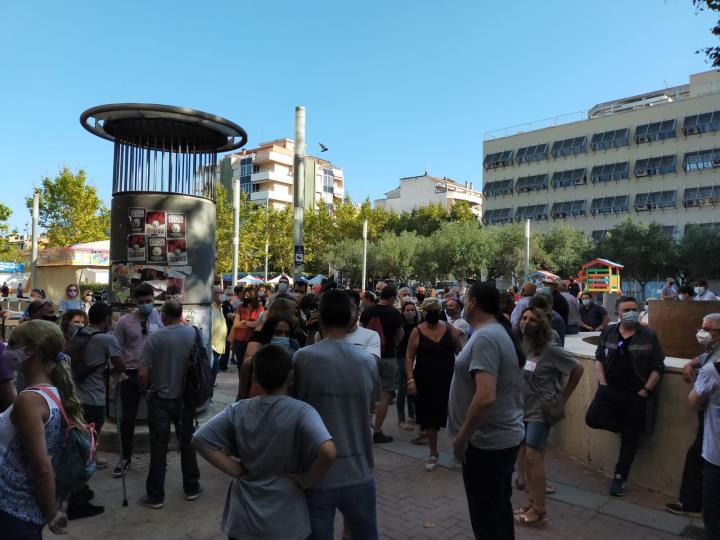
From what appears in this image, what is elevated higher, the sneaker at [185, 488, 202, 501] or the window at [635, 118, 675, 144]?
the window at [635, 118, 675, 144]

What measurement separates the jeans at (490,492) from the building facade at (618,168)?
52045mm

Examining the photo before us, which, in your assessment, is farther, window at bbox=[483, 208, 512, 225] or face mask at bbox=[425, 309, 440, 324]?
window at bbox=[483, 208, 512, 225]

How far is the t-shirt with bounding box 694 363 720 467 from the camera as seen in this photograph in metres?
3.34

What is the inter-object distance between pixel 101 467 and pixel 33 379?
3540 millimetres

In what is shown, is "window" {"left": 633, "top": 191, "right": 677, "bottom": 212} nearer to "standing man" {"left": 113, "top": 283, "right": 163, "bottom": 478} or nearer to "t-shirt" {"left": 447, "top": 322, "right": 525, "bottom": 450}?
"standing man" {"left": 113, "top": 283, "right": 163, "bottom": 478}

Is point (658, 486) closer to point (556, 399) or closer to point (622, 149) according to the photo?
point (556, 399)

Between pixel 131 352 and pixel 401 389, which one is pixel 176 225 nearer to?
pixel 131 352

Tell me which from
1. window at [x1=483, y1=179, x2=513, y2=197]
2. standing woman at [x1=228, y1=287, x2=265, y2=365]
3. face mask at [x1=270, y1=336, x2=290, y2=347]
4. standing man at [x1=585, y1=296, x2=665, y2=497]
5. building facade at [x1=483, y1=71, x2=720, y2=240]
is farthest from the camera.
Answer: window at [x1=483, y1=179, x2=513, y2=197]

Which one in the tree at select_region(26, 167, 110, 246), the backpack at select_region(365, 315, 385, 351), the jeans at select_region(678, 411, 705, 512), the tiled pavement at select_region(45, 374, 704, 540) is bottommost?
the tiled pavement at select_region(45, 374, 704, 540)

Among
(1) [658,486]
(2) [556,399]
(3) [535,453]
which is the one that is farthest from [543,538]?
(1) [658,486]

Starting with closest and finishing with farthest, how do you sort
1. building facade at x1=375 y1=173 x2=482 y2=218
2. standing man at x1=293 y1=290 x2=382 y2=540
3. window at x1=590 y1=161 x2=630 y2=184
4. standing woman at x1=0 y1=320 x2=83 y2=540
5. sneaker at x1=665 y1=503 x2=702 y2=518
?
standing woman at x1=0 y1=320 x2=83 y2=540 → standing man at x1=293 y1=290 x2=382 y2=540 → sneaker at x1=665 y1=503 x2=702 y2=518 → window at x1=590 y1=161 x2=630 y2=184 → building facade at x1=375 y1=173 x2=482 y2=218

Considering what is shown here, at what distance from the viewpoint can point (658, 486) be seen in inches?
203

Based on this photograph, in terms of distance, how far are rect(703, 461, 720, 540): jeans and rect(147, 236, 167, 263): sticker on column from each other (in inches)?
229

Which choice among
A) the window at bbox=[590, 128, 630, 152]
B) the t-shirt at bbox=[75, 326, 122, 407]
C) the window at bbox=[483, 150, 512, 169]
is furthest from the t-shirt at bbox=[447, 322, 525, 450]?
the window at bbox=[483, 150, 512, 169]
